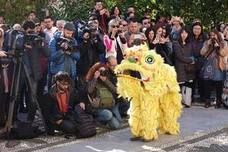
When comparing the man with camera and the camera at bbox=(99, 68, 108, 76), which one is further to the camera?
the camera at bbox=(99, 68, 108, 76)

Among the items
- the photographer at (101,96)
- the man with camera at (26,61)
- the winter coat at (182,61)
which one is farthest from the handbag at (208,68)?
the man with camera at (26,61)

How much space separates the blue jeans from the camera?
9.29 m

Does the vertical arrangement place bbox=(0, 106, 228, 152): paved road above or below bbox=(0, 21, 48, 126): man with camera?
below

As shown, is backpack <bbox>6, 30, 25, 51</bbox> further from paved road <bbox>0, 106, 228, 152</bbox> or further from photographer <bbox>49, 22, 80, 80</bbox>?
paved road <bbox>0, 106, 228, 152</bbox>

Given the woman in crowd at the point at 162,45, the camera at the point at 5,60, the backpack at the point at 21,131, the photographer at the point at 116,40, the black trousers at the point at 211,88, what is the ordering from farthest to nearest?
the black trousers at the point at 211,88, the woman in crowd at the point at 162,45, the photographer at the point at 116,40, the camera at the point at 5,60, the backpack at the point at 21,131

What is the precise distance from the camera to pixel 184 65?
1160cm

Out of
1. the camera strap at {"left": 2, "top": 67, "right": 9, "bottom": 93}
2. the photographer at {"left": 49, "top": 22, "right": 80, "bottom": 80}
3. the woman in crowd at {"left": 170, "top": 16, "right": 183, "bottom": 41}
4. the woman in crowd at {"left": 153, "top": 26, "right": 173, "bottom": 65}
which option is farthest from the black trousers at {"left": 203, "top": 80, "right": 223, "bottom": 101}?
→ the camera strap at {"left": 2, "top": 67, "right": 9, "bottom": 93}

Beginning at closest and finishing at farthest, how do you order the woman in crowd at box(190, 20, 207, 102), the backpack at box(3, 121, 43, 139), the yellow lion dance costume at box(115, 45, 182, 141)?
1. the yellow lion dance costume at box(115, 45, 182, 141)
2. the backpack at box(3, 121, 43, 139)
3. the woman in crowd at box(190, 20, 207, 102)

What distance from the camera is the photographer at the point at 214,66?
11.4 m

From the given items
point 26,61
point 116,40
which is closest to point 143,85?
point 26,61

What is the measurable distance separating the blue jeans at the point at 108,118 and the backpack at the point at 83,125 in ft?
1.78

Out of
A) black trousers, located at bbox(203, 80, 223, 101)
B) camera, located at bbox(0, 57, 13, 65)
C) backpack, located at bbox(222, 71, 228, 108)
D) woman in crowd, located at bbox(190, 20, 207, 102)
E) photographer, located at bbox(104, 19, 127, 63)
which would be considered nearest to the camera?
camera, located at bbox(0, 57, 13, 65)

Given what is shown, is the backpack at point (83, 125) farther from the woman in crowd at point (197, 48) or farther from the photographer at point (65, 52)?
the woman in crowd at point (197, 48)

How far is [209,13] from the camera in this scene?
16656mm
